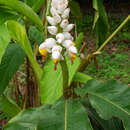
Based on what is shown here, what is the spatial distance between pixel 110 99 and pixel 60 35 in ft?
0.99

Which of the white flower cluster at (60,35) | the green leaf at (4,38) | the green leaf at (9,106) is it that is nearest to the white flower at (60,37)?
the white flower cluster at (60,35)

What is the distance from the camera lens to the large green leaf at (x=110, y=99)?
0.71 metres

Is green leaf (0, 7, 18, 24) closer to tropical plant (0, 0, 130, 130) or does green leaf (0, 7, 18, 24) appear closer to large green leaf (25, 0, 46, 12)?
tropical plant (0, 0, 130, 130)

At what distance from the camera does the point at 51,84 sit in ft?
2.99

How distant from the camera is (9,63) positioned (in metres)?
0.94

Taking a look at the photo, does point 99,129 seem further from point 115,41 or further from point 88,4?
point 88,4

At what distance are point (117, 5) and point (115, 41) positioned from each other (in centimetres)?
357

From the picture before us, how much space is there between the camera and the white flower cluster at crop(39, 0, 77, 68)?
66 cm

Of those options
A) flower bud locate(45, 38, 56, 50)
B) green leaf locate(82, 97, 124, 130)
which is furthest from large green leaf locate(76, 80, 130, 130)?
flower bud locate(45, 38, 56, 50)

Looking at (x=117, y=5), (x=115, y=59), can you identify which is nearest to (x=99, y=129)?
(x=115, y=59)

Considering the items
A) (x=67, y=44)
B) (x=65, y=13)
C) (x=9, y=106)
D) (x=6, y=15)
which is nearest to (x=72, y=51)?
(x=67, y=44)

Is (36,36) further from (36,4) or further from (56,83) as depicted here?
(56,83)

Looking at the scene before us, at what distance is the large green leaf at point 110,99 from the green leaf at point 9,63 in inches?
12.5

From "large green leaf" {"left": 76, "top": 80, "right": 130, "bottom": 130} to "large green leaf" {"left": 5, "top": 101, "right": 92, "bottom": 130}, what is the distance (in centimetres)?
6
